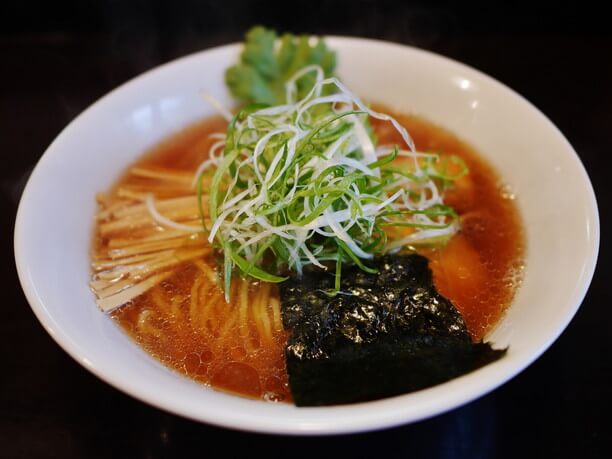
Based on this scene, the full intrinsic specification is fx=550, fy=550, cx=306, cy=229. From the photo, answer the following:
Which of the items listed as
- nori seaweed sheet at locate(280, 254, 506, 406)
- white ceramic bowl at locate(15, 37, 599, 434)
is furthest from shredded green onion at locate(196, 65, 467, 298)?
white ceramic bowl at locate(15, 37, 599, 434)

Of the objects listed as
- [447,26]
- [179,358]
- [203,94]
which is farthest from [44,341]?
[447,26]

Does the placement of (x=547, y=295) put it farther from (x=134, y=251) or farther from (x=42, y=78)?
(x=42, y=78)

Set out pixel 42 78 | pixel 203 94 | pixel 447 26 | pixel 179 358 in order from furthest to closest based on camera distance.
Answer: pixel 447 26 < pixel 42 78 < pixel 203 94 < pixel 179 358

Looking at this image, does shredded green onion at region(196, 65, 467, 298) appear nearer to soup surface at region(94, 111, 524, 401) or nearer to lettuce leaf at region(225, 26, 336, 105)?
soup surface at region(94, 111, 524, 401)

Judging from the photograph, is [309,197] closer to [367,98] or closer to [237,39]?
[367,98]

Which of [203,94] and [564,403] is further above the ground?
[203,94]

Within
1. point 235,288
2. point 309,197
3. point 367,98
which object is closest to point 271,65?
point 367,98
